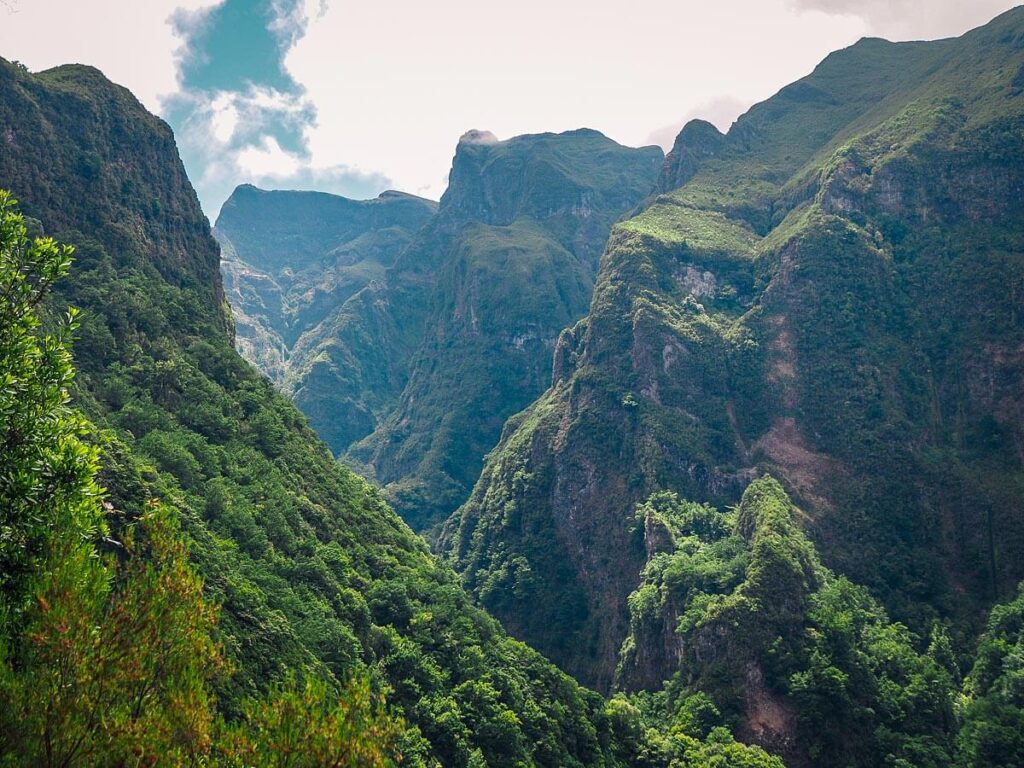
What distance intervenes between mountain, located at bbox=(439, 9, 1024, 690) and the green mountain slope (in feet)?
107

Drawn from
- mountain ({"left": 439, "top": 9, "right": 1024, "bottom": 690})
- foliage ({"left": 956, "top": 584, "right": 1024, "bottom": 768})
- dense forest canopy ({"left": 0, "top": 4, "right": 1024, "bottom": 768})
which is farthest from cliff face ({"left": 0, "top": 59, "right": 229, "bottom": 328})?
foliage ({"left": 956, "top": 584, "right": 1024, "bottom": 768})

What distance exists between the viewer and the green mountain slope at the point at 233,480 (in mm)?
40281

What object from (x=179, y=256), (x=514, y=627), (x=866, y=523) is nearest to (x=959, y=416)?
(x=866, y=523)

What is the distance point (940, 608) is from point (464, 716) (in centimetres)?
6126

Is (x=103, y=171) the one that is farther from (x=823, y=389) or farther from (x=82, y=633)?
(x=823, y=389)

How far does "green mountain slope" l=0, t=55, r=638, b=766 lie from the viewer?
132ft

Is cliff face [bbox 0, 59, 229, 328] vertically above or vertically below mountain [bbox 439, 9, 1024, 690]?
above

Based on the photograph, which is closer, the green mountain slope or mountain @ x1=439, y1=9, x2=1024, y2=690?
the green mountain slope

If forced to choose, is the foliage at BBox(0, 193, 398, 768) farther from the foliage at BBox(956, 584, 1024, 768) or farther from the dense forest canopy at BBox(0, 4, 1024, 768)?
the foliage at BBox(956, 584, 1024, 768)

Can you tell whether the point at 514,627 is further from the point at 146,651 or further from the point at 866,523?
the point at 146,651

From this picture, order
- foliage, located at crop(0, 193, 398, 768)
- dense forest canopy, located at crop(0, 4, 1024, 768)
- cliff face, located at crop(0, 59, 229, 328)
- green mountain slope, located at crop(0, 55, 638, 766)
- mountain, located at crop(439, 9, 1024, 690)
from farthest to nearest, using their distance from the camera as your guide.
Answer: mountain, located at crop(439, 9, 1024, 690), cliff face, located at crop(0, 59, 229, 328), green mountain slope, located at crop(0, 55, 638, 766), dense forest canopy, located at crop(0, 4, 1024, 768), foliage, located at crop(0, 193, 398, 768)

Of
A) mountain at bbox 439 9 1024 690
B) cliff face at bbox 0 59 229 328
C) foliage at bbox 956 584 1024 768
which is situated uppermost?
cliff face at bbox 0 59 229 328

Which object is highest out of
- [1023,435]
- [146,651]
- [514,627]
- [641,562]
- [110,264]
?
[110,264]

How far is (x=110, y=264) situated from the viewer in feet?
209
